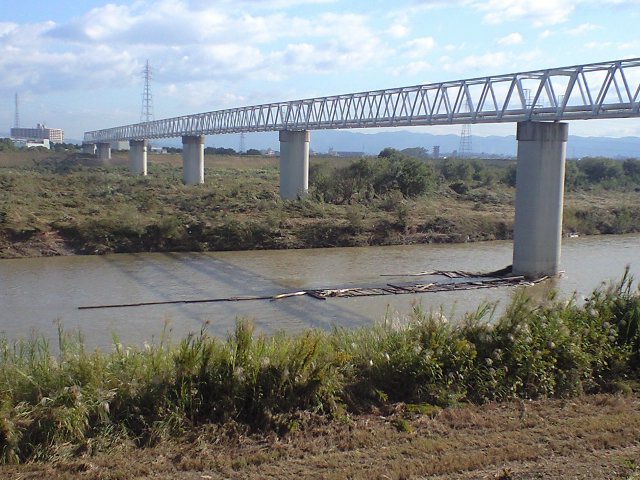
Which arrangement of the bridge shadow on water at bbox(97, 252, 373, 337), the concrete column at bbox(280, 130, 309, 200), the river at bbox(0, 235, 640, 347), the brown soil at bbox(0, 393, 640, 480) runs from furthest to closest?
the concrete column at bbox(280, 130, 309, 200) → the bridge shadow on water at bbox(97, 252, 373, 337) → the river at bbox(0, 235, 640, 347) → the brown soil at bbox(0, 393, 640, 480)

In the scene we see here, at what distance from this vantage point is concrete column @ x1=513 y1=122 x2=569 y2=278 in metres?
23.5

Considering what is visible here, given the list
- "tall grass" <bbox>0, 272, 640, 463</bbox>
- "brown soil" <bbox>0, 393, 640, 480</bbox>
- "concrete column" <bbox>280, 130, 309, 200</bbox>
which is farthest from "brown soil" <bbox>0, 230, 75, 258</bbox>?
"brown soil" <bbox>0, 393, 640, 480</bbox>

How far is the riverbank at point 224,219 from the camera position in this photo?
28.5m

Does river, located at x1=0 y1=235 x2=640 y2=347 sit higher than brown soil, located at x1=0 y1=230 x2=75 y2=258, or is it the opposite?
brown soil, located at x1=0 y1=230 x2=75 y2=258

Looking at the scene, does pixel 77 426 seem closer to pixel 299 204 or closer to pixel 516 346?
pixel 516 346

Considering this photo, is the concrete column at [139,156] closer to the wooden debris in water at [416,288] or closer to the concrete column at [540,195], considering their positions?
the concrete column at [540,195]

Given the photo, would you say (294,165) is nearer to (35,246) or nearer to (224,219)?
(224,219)

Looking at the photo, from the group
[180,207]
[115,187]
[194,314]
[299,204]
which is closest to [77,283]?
[194,314]

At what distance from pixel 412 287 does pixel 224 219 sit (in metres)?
12.3

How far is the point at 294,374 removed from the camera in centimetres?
793

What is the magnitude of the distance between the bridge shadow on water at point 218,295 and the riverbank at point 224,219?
1.80m

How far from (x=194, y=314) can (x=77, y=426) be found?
10.4m

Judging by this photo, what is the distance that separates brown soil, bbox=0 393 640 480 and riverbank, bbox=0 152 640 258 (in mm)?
21634

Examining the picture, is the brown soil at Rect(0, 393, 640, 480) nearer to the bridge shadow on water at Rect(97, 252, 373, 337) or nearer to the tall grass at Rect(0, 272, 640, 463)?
the tall grass at Rect(0, 272, 640, 463)
